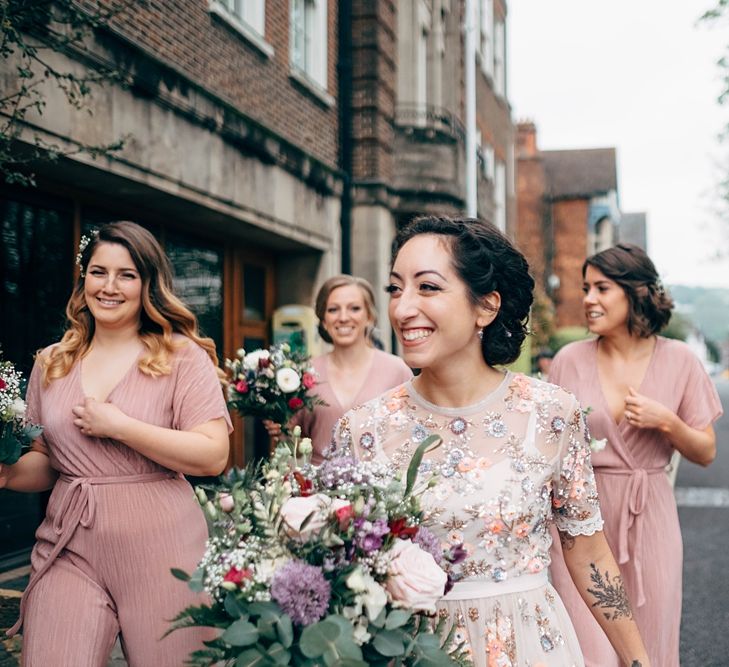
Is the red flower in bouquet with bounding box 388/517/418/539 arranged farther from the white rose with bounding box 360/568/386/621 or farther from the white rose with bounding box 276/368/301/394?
the white rose with bounding box 276/368/301/394

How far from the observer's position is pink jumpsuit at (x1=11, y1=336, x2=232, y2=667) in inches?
110

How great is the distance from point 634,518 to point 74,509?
2478 millimetres

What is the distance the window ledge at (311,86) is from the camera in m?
10.4

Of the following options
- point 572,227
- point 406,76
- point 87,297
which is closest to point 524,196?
point 572,227

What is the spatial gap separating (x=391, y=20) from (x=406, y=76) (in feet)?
5.05

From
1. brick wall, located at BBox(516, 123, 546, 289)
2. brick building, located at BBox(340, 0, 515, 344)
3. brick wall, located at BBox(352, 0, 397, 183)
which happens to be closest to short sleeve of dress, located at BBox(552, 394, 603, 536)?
brick building, located at BBox(340, 0, 515, 344)

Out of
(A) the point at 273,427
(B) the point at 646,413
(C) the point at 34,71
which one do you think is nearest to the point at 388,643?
(B) the point at 646,413

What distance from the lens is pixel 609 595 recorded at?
2359mm

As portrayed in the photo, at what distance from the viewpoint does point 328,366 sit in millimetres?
5305

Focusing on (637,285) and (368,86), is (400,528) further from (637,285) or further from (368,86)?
(368,86)

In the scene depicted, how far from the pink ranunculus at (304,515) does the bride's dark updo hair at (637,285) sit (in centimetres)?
281

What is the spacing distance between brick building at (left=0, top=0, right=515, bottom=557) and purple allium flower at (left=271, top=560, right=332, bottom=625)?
403 cm

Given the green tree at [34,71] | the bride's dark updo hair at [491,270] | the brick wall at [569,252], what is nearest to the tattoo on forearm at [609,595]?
the bride's dark updo hair at [491,270]

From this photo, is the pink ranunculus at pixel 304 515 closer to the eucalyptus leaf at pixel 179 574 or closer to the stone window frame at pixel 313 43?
the eucalyptus leaf at pixel 179 574
